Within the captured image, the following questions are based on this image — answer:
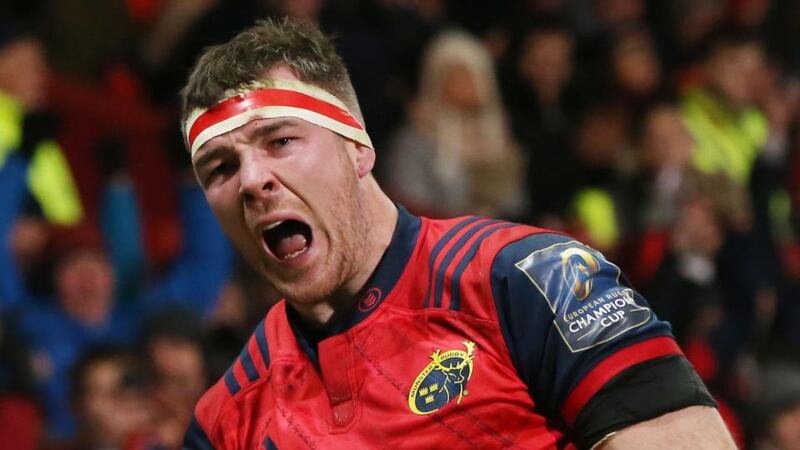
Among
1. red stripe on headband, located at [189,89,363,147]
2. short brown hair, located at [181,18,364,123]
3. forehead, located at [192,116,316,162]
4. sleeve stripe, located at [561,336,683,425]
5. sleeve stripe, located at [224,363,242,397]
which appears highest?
short brown hair, located at [181,18,364,123]

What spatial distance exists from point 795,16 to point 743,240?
3.21 metres

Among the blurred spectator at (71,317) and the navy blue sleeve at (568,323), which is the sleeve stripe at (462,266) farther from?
the blurred spectator at (71,317)

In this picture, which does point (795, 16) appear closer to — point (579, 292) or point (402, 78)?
point (402, 78)

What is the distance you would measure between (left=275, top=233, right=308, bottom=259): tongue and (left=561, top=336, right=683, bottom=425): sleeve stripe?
60 centimetres

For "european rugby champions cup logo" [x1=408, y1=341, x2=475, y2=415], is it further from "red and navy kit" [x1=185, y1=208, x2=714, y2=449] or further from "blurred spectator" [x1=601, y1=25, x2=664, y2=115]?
"blurred spectator" [x1=601, y1=25, x2=664, y2=115]

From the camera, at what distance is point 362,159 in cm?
286

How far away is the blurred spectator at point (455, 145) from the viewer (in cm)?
690

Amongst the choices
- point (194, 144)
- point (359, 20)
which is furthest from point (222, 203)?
point (359, 20)

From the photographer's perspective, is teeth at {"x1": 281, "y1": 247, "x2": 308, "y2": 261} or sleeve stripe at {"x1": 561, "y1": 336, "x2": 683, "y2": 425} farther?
teeth at {"x1": 281, "y1": 247, "x2": 308, "y2": 261}

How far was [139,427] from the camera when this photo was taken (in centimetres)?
522

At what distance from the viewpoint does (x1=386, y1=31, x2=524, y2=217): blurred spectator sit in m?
6.90

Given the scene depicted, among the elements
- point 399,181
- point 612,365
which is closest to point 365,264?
point 612,365

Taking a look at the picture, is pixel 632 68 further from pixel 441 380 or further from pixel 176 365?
pixel 441 380

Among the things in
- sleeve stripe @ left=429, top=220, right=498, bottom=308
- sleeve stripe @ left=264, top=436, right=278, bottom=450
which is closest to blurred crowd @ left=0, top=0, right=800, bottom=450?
sleeve stripe @ left=264, top=436, right=278, bottom=450
